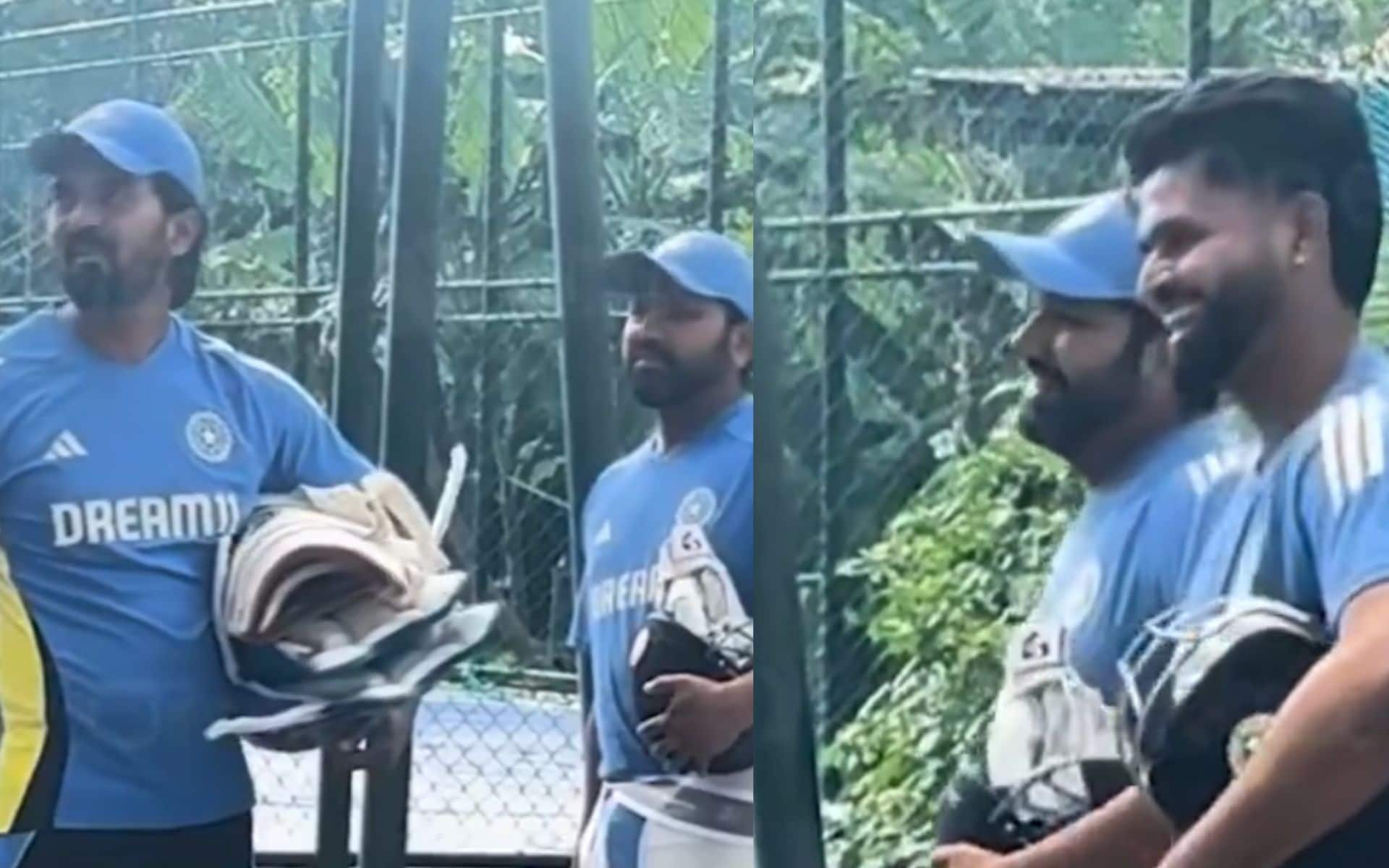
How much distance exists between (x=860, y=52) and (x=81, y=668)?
108 centimetres

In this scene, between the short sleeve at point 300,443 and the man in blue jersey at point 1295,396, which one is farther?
the short sleeve at point 300,443

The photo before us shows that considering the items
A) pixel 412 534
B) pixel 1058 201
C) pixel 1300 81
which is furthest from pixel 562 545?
pixel 1300 81

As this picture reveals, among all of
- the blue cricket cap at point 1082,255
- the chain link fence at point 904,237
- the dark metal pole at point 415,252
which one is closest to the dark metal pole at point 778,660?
the chain link fence at point 904,237


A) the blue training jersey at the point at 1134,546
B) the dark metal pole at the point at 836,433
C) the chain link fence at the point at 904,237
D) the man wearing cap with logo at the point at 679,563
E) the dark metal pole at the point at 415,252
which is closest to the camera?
the blue training jersey at the point at 1134,546

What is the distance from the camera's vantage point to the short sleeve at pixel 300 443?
8.61 ft

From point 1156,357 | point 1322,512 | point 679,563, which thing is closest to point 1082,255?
point 1156,357

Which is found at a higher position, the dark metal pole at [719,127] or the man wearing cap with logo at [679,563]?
the dark metal pole at [719,127]

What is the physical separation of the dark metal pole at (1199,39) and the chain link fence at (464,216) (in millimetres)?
520

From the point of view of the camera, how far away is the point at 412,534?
2.60 meters

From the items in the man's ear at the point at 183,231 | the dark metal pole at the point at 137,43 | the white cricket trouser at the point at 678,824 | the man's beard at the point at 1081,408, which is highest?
the dark metal pole at the point at 137,43

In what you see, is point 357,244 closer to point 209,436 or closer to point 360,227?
point 360,227

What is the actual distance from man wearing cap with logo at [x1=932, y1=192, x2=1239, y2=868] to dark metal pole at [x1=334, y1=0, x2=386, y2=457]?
2.36 feet

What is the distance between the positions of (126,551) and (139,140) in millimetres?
451

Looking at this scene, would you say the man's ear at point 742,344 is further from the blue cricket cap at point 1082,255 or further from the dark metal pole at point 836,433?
the blue cricket cap at point 1082,255
